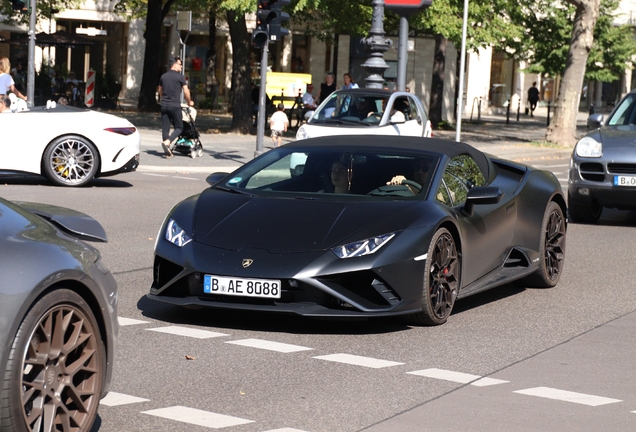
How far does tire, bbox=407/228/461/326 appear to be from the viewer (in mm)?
7711

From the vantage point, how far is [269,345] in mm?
7156

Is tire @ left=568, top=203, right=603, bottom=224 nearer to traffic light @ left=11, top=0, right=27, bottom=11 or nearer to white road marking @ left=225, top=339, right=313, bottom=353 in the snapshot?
white road marking @ left=225, top=339, right=313, bottom=353

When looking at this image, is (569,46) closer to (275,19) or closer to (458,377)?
(275,19)

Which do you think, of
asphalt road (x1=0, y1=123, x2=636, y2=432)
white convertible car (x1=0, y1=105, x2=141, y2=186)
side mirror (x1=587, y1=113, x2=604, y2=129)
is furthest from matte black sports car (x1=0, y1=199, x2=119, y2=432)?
white convertible car (x1=0, y1=105, x2=141, y2=186)

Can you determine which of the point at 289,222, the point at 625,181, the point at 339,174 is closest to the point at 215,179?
the point at 339,174

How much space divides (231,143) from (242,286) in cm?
2033

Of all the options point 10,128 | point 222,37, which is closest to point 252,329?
point 10,128

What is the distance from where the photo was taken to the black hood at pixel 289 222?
7.48m

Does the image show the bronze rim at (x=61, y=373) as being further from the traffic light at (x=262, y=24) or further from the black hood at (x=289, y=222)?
the traffic light at (x=262, y=24)

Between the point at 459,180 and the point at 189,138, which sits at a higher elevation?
the point at 459,180

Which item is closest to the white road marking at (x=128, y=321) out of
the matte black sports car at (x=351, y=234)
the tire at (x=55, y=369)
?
the matte black sports car at (x=351, y=234)

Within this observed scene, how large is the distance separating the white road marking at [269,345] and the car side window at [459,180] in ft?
5.75

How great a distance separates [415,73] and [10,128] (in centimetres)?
2455

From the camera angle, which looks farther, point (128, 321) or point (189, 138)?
point (189, 138)
